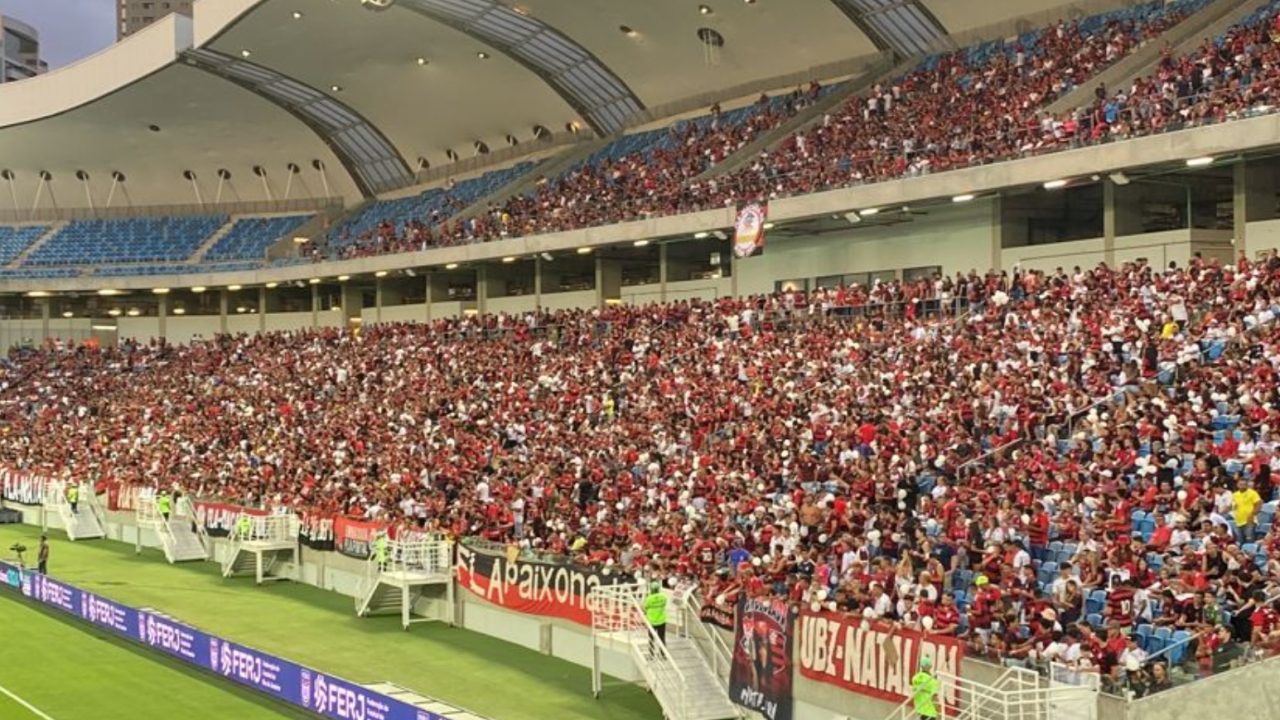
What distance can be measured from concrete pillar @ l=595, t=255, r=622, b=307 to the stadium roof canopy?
7.74 m

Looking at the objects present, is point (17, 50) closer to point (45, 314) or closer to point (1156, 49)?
point (45, 314)

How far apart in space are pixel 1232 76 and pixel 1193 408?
36.9 feet

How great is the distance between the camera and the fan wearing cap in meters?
17.7

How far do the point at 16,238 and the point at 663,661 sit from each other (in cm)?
6011

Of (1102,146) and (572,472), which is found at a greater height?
(1102,146)

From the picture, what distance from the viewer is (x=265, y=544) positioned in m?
36.9

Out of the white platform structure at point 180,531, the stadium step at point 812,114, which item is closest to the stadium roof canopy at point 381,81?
the stadium step at point 812,114

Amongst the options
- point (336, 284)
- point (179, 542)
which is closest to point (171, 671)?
point (179, 542)

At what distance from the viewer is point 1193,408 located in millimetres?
22297

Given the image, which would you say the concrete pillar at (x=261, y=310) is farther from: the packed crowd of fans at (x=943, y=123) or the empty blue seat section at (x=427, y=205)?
the packed crowd of fans at (x=943, y=123)

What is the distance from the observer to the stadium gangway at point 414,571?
30.4 metres

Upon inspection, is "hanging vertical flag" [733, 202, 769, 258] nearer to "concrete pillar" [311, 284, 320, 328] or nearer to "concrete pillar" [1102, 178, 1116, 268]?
"concrete pillar" [1102, 178, 1116, 268]

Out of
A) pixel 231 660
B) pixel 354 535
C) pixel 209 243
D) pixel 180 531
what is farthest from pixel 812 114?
pixel 209 243

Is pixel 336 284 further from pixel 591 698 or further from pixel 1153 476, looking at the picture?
pixel 1153 476
